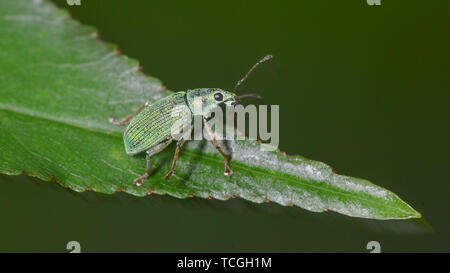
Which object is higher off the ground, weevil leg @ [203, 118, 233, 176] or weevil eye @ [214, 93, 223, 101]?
weevil eye @ [214, 93, 223, 101]

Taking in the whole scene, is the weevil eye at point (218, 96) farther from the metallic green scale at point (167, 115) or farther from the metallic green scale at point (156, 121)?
the metallic green scale at point (156, 121)

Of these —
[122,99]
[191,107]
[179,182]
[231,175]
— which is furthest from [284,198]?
[122,99]

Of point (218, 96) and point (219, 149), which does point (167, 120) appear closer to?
point (218, 96)

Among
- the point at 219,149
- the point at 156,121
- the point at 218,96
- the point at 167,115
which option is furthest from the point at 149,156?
the point at 218,96

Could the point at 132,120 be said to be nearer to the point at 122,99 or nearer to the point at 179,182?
the point at 122,99

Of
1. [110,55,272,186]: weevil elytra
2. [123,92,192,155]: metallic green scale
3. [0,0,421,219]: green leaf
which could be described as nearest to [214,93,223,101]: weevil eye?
[110,55,272,186]: weevil elytra

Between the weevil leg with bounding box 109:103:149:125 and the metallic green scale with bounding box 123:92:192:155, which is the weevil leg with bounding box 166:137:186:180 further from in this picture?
the weevil leg with bounding box 109:103:149:125
